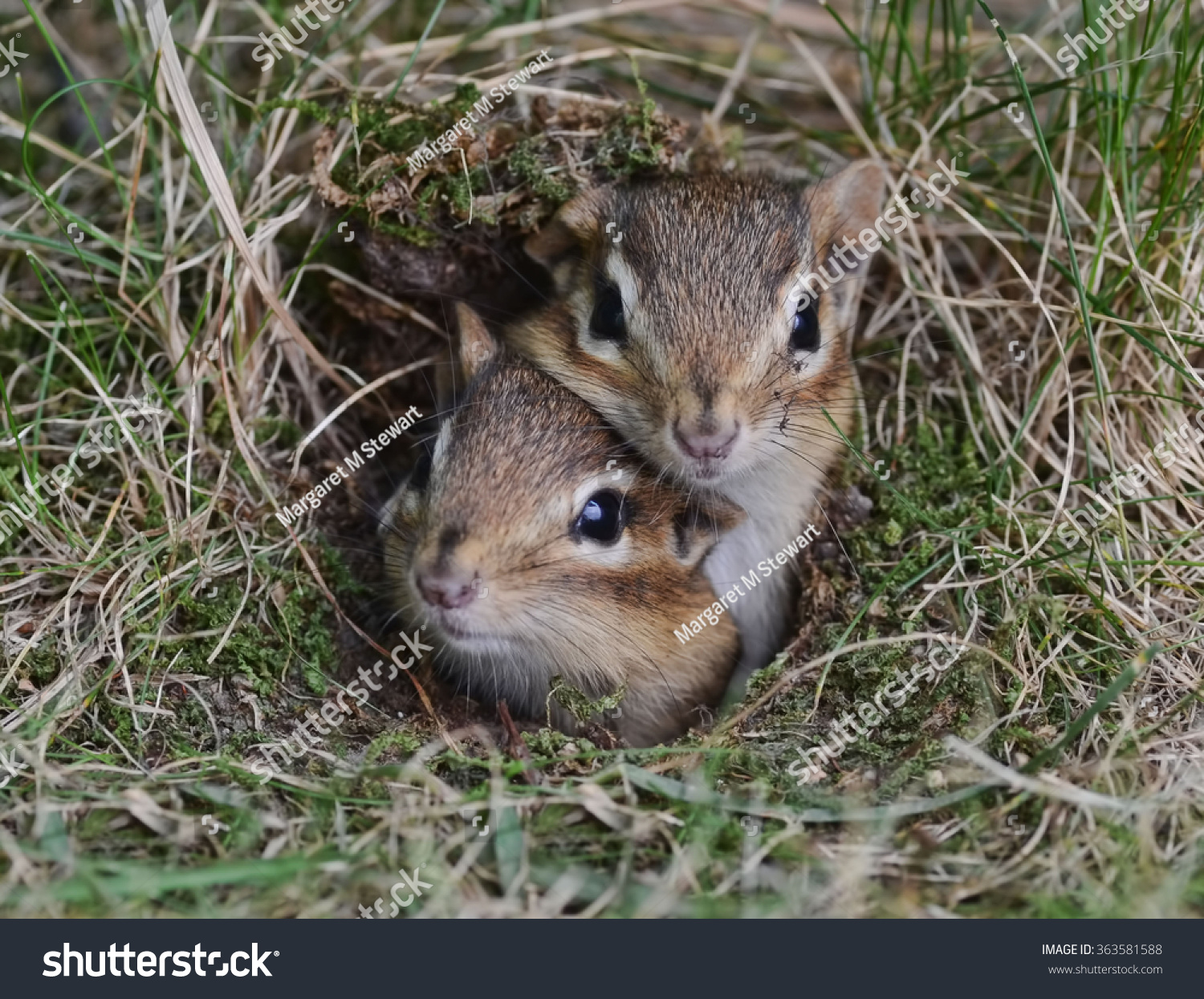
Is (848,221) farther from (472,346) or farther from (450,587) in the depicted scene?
(450,587)

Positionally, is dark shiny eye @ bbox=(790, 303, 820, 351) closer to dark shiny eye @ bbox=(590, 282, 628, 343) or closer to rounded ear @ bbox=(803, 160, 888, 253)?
rounded ear @ bbox=(803, 160, 888, 253)

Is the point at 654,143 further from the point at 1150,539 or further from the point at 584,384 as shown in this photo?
the point at 1150,539

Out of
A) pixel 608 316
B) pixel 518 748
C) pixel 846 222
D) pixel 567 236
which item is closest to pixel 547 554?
pixel 518 748

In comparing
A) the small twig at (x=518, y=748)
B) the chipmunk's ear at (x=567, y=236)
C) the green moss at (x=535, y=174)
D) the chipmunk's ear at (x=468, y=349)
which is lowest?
the small twig at (x=518, y=748)

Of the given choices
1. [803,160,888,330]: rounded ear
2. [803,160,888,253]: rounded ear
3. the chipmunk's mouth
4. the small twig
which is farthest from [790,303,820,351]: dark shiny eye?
the small twig

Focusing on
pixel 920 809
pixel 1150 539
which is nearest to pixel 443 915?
pixel 920 809

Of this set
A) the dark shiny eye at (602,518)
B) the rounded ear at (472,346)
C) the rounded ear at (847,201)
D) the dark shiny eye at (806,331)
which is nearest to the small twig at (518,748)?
the dark shiny eye at (602,518)

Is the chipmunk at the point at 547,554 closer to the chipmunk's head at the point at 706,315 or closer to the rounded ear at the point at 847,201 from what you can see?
the chipmunk's head at the point at 706,315
